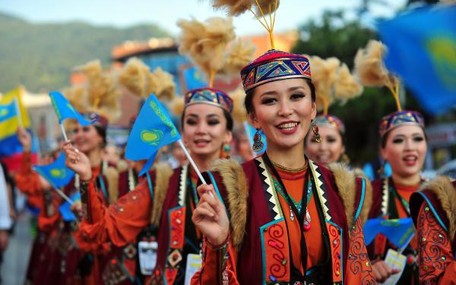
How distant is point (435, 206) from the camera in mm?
3523

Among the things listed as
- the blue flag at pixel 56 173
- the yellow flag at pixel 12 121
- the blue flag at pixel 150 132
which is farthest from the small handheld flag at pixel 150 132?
the yellow flag at pixel 12 121

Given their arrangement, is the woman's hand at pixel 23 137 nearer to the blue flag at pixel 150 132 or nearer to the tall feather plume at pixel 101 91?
the tall feather plume at pixel 101 91

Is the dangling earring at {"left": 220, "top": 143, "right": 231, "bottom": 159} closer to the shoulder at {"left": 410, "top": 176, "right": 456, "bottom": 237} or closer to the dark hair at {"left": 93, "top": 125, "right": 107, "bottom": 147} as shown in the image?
the shoulder at {"left": 410, "top": 176, "right": 456, "bottom": 237}

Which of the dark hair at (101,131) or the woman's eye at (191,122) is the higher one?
the dark hair at (101,131)

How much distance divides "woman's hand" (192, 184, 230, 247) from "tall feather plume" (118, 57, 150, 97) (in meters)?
3.23

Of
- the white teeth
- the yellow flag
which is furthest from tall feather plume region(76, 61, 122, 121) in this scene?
the white teeth

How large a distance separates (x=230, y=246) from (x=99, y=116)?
3.70m

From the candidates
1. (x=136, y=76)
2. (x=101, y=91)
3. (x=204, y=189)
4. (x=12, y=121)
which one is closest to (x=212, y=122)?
(x=136, y=76)

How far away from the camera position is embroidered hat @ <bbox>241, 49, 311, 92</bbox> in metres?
3.26

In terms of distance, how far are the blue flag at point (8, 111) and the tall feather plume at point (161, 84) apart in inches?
94.5

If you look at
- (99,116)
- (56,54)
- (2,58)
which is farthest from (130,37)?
(99,116)

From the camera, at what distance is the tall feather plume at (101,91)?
658 centimetres

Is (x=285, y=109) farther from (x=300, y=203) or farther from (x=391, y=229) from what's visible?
(x=391, y=229)

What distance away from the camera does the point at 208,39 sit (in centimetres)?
502
